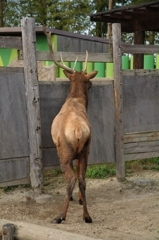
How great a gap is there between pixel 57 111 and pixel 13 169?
41.8 inches

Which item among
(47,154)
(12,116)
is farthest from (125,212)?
(12,116)

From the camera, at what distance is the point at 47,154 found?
6.82 metres

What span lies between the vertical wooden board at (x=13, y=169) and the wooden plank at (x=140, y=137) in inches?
72.7

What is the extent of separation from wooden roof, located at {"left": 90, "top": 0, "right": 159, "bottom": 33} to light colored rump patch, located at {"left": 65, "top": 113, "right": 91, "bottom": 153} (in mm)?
5251

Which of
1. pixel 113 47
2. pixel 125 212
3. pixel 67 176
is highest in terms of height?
pixel 113 47

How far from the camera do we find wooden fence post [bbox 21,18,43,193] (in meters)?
6.47

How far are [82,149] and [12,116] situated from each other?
129 cm

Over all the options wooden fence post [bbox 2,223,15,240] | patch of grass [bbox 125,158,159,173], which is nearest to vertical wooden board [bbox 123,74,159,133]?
patch of grass [bbox 125,158,159,173]

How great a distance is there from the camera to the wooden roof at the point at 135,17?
10498 millimetres

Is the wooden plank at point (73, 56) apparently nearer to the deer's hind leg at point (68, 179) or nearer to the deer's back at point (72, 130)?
the deer's back at point (72, 130)

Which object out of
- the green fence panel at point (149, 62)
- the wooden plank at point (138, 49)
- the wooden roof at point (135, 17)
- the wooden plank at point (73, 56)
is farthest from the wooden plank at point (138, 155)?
the wooden roof at point (135, 17)

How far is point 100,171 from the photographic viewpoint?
25.7ft

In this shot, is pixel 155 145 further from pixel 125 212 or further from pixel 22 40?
pixel 22 40

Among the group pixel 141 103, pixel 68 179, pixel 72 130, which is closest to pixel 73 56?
pixel 141 103
